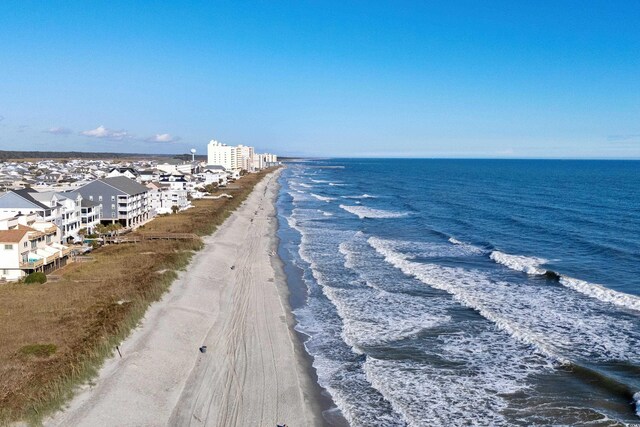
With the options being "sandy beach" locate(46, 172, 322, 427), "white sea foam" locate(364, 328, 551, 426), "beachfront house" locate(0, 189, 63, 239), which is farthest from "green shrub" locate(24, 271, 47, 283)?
"white sea foam" locate(364, 328, 551, 426)

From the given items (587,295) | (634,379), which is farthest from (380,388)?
(587,295)

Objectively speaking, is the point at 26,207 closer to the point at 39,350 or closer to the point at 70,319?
the point at 70,319

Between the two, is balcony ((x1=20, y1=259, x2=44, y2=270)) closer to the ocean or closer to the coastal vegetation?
the coastal vegetation

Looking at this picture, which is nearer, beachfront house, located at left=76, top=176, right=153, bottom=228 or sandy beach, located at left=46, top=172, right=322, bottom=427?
→ sandy beach, located at left=46, top=172, right=322, bottom=427

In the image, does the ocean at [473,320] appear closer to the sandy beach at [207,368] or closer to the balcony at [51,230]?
the sandy beach at [207,368]

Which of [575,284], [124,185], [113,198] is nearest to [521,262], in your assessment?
[575,284]

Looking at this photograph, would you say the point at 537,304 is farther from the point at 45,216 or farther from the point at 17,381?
the point at 45,216
